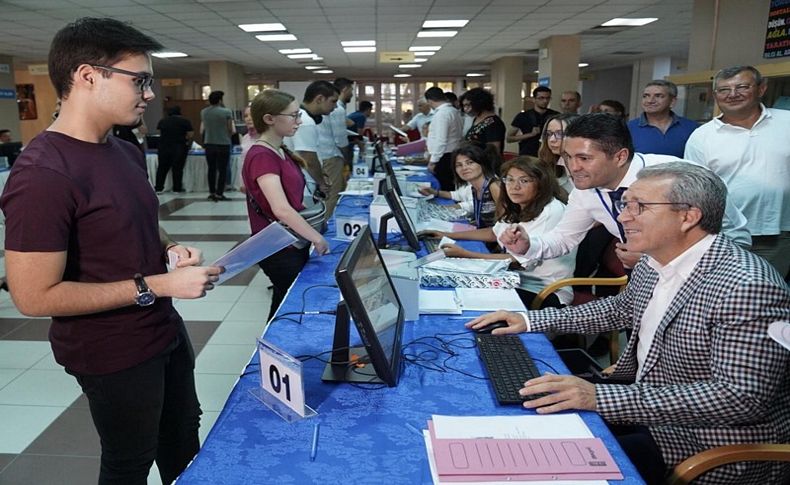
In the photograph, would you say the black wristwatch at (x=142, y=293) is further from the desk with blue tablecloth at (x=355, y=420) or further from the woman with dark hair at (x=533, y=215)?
the woman with dark hair at (x=533, y=215)

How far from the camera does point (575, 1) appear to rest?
6977mm

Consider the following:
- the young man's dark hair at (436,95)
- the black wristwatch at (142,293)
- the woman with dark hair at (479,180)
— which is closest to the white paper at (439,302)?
the black wristwatch at (142,293)

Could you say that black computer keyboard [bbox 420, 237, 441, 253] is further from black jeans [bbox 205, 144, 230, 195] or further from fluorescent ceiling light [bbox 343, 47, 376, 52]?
fluorescent ceiling light [bbox 343, 47, 376, 52]

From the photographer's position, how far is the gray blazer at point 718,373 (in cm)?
119

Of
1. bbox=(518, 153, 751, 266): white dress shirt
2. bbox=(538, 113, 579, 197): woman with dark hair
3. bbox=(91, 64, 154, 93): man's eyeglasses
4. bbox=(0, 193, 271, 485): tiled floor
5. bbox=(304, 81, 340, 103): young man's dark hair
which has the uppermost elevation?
bbox=(304, 81, 340, 103): young man's dark hair

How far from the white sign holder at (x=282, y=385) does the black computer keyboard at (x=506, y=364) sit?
45 cm

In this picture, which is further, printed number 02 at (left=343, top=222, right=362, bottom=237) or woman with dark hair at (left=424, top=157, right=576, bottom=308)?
printed number 02 at (left=343, top=222, right=362, bottom=237)

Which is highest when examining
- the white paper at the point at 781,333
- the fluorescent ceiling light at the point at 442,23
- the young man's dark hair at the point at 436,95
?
the fluorescent ceiling light at the point at 442,23

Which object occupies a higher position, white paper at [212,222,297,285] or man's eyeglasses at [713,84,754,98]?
Answer: man's eyeglasses at [713,84,754,98]

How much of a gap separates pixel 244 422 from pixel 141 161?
0.73 m

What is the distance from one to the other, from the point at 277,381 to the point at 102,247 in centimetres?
49

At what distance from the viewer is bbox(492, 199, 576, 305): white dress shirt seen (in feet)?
8.66

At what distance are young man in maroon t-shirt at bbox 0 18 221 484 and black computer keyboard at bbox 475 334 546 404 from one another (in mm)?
728

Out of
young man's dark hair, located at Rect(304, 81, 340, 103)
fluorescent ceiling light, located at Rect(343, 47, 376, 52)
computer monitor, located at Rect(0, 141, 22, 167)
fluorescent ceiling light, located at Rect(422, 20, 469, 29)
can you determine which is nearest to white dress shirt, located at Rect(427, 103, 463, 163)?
young man's dark hair, located at Rect(304, 81, 340, 103)
